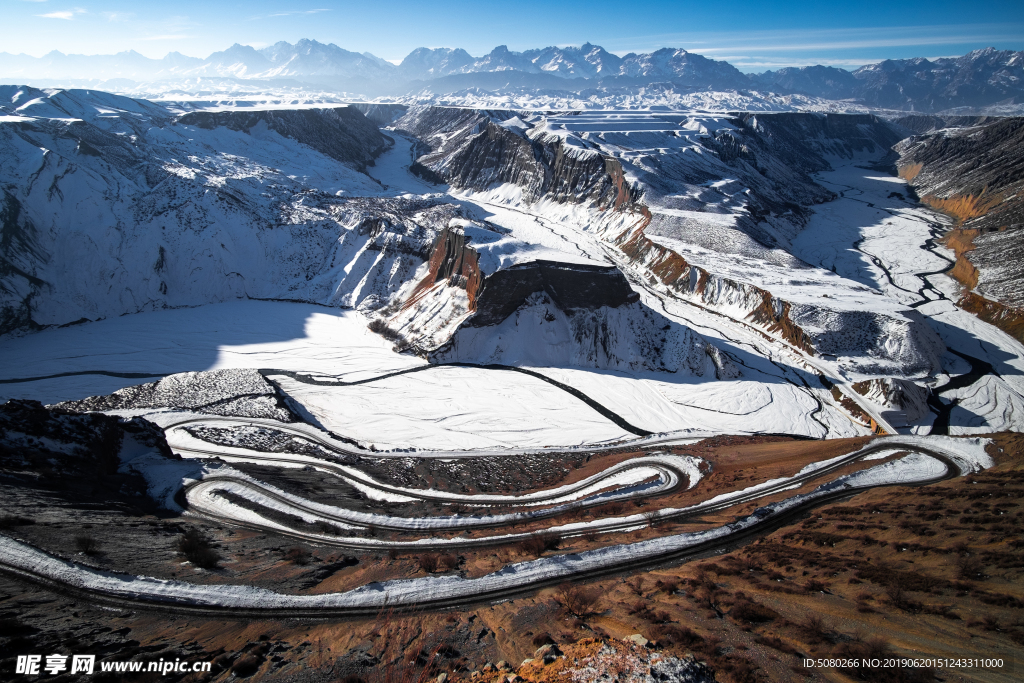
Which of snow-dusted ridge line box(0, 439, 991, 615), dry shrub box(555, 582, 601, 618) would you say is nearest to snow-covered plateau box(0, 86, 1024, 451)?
snow-dusted ridge line box(0, 439, 991, 615)

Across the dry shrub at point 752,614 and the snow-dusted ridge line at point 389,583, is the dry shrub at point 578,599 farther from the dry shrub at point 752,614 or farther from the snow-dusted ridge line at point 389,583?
the dry shrub at point 752,614

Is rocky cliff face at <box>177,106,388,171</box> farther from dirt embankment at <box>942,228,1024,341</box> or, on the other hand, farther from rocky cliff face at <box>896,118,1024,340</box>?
rocky cliff face at <box>896,118,1024,340</box>

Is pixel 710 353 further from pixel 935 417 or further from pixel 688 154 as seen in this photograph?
pixel 688 154

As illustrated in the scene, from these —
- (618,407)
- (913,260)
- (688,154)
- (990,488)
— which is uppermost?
(688,154)

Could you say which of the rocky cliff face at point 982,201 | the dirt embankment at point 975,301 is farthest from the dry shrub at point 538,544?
the rocky cliff face at point 982,201

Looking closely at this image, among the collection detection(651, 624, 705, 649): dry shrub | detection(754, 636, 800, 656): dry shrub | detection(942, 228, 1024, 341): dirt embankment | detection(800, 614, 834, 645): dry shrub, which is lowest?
detection(651, 624, 705, 649): dry shrub

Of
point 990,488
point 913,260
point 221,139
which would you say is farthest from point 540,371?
point 221,139

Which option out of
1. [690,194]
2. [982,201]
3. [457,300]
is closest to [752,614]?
[457,300]
